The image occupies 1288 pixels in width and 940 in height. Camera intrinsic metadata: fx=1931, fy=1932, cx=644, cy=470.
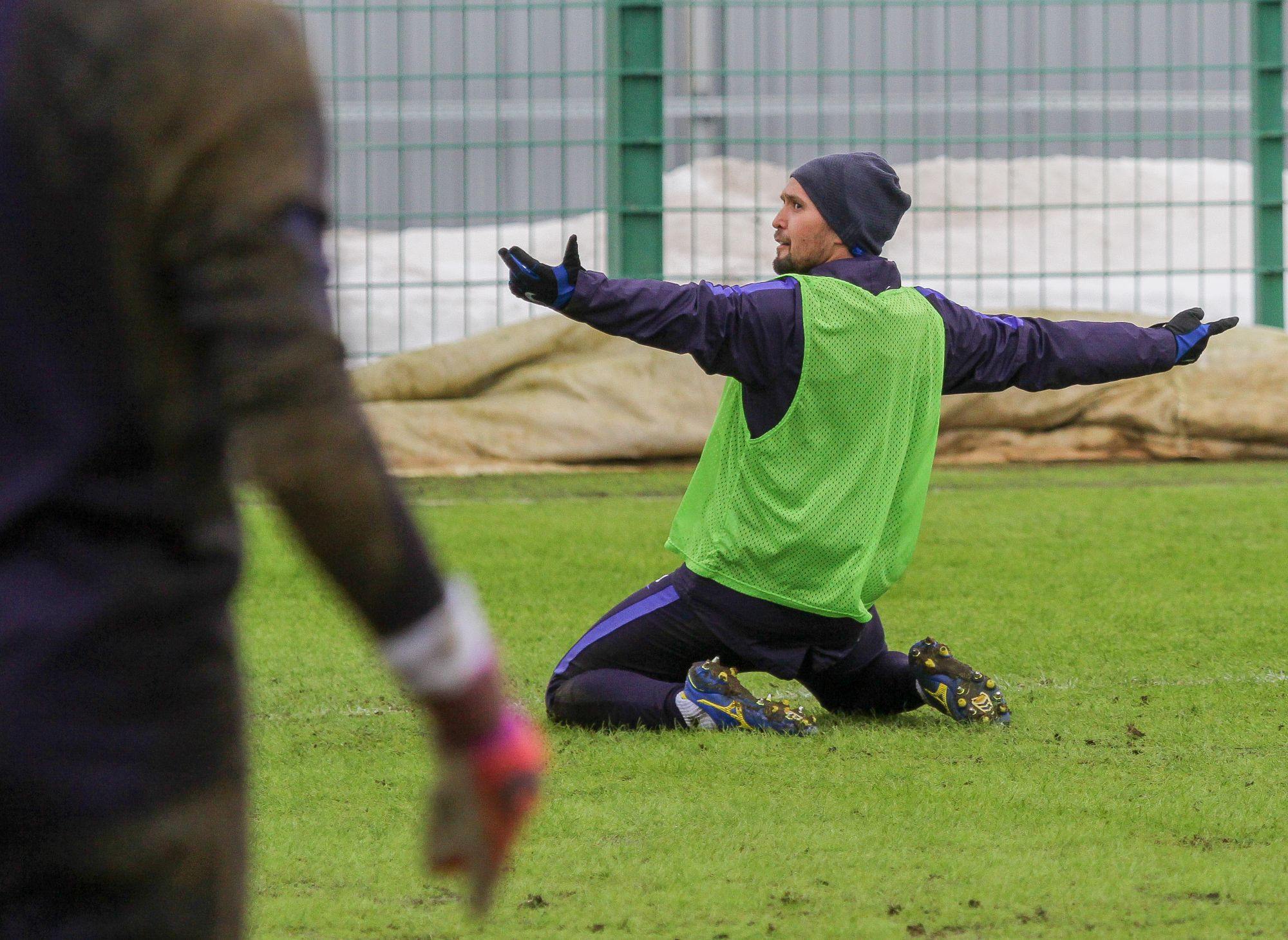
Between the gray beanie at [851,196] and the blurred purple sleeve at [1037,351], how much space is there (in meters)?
0.17

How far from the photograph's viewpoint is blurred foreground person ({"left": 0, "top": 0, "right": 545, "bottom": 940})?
1203 millimetres

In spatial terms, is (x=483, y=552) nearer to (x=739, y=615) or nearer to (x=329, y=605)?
(x=329, y=605)

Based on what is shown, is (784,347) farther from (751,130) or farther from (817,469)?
(751,130)

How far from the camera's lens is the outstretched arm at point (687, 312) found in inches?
139

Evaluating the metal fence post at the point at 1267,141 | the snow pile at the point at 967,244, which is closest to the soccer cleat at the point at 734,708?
the snow pile at the point at 967,244

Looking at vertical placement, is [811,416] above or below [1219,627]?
above

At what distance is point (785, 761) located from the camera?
359 cm

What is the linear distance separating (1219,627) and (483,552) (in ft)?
8.61

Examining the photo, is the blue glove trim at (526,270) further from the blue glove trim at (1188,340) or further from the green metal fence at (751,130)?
the green metal fence at (751,130)

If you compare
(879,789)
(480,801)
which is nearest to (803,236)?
(879,789)

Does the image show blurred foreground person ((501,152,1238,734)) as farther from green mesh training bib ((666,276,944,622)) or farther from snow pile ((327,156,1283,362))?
snow pile ((327,156,1283,362))

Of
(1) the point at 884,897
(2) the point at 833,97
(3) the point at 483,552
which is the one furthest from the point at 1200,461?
(1) the point at 884,897

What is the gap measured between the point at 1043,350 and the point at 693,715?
1048 mm

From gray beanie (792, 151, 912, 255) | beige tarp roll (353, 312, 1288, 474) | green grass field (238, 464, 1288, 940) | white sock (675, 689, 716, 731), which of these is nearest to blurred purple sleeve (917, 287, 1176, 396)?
gray beanie (792, 151, 912, 255)
